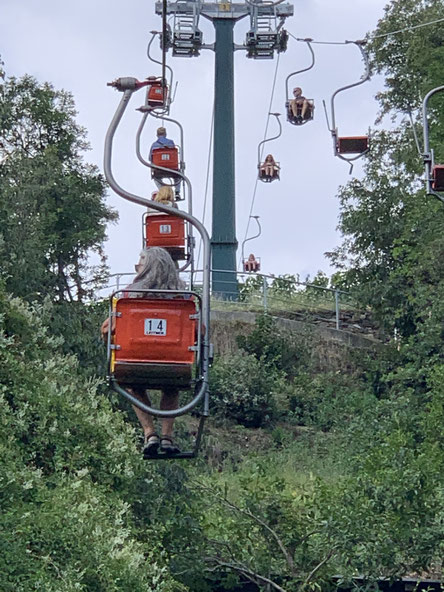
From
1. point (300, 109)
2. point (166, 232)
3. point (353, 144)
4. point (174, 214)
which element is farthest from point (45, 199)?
point (174, 214)

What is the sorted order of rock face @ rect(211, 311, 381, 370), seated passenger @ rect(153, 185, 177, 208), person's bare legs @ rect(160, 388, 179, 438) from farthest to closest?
1. rock face @ rect(211, 311, 381, 370)
2. seated passenger @ rect(153, 185, 177, 208)
3. person's bare legs @ rect(160, 388, 179, 438)

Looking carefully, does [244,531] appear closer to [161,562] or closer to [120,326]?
[161,562]

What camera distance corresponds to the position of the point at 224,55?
117 ft

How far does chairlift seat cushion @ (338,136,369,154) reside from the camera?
14461mm

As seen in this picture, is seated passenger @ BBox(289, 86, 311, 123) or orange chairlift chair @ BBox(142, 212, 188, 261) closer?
orange chairlift chair @ BBox(142, 212, 188, 261)

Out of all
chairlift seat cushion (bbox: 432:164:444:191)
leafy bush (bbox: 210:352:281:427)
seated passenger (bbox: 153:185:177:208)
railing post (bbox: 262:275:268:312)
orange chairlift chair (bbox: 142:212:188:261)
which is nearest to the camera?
chairlift seat cushion (bbox: 432:164:444:191)

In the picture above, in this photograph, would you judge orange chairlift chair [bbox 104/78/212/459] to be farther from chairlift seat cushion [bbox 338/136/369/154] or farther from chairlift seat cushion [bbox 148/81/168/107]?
chairlift seat cushion [bbox 338/136/369/154]

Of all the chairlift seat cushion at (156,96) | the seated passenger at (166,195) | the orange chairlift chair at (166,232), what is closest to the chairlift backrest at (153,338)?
the chairlift seat cushion at (156,96)

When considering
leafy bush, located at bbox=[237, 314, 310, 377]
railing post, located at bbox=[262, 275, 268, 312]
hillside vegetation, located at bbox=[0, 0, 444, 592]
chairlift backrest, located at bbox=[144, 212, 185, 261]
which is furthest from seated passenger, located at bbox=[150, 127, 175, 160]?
railing post, located at bbox=[262, 275, 268, 312]

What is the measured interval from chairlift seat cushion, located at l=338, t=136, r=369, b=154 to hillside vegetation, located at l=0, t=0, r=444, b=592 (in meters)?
4.35

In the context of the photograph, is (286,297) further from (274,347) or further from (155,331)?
(155,331)

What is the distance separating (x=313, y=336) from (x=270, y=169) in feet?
12.2

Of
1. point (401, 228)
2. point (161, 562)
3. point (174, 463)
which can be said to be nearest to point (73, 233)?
point (401, 228)

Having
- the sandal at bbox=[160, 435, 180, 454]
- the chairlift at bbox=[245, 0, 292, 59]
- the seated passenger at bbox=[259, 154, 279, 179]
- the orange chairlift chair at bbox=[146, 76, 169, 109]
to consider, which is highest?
the chairlift at bbox=[245, 0, 292, 59]
